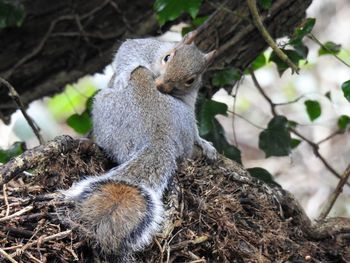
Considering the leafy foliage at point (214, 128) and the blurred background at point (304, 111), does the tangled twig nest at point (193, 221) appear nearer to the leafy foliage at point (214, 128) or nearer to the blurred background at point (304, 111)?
the leafy foliage at point (214, 128)

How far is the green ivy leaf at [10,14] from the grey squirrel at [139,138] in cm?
61

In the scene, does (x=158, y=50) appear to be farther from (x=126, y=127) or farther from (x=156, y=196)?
(x=156, y=196)

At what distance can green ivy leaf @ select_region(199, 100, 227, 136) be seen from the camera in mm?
4156

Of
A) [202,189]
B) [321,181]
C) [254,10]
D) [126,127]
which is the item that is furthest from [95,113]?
[321,181]

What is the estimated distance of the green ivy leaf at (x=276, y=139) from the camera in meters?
4.28

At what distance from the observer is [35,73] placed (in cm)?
474

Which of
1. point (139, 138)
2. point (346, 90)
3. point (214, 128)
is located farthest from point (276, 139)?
point (139, 138)

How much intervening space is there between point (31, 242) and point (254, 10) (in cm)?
185

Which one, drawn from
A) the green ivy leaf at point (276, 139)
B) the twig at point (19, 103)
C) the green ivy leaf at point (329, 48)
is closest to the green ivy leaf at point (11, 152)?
the twig at point (19, 103)

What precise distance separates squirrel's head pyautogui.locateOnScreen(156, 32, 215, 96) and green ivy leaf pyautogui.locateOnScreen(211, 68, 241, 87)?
13cm

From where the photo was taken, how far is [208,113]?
165 inches

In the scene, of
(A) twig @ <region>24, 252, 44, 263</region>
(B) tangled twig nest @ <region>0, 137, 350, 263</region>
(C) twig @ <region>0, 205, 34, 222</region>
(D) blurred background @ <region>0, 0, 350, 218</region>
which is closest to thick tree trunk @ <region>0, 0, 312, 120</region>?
(B) tangled twig nest @ <region>0, 137, 350, 263</region>

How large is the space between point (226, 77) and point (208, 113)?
9.9 inches

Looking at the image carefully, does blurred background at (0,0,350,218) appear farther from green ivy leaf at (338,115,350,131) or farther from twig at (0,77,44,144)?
twig at (0,77,44,144)
